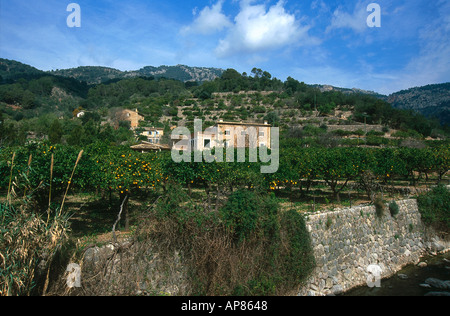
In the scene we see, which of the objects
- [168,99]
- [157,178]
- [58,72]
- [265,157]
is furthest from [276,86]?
[58,72]

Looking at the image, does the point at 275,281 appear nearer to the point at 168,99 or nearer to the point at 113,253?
the point at 113,253

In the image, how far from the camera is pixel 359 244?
11102mm

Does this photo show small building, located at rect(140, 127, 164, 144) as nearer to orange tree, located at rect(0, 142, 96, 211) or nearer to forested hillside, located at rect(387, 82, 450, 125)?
orange tree, located at rect(0, 142, 96, 211)

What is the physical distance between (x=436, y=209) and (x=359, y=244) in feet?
21.6

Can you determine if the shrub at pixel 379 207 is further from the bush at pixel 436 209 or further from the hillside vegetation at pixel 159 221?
the bush at pixel 436 209

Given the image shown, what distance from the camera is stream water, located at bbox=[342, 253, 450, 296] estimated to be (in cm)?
969

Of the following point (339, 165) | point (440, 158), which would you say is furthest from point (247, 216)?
point (440, 158)

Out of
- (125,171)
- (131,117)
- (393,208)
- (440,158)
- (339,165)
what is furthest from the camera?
(131,117)

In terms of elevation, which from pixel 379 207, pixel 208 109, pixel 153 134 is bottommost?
pixel 379 207

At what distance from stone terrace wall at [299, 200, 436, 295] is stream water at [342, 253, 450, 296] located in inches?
12.1

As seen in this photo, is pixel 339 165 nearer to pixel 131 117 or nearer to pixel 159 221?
pixel 159 221

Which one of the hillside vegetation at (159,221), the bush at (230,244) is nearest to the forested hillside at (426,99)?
the hillside vegetation at (159,221)

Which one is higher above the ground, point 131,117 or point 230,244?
point 131,117
